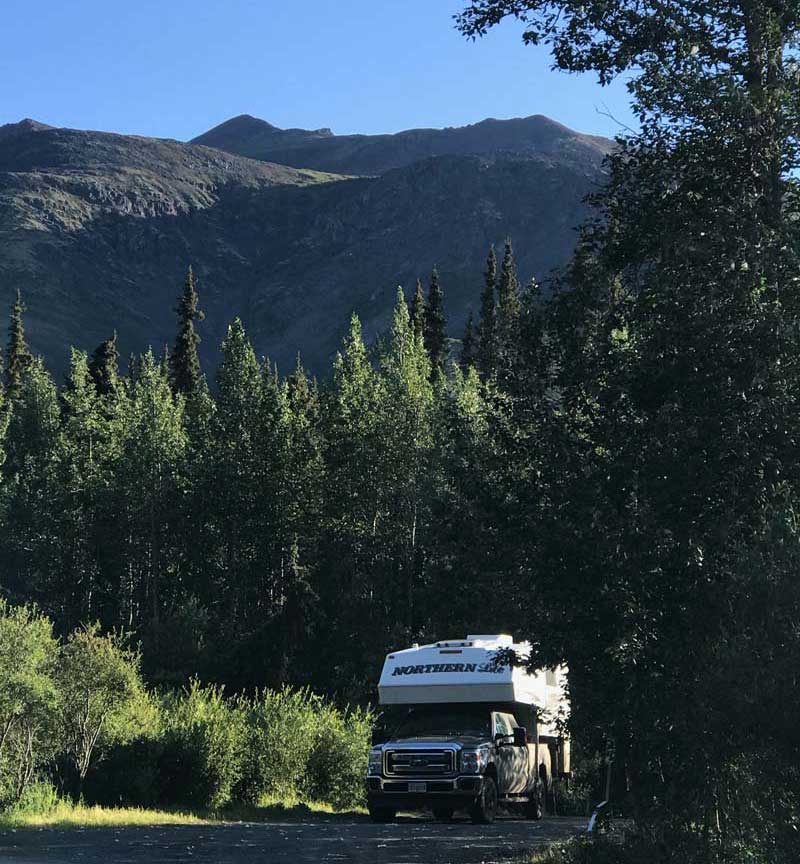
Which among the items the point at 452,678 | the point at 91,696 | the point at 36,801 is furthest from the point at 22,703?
the point at 452,678

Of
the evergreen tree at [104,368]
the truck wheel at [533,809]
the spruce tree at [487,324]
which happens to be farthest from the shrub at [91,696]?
the evergreen tree at [104,368]

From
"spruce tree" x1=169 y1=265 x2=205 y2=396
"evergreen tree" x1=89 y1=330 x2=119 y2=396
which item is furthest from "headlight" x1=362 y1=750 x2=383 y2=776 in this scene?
"spruce tree" x1=169 y1=265 x2=205 y2=396

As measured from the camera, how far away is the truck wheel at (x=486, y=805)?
25.1 m

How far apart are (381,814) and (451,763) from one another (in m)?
2.23

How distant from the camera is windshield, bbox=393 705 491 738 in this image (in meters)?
26.5

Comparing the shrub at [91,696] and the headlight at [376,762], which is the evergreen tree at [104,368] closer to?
the shrub at [91,696]

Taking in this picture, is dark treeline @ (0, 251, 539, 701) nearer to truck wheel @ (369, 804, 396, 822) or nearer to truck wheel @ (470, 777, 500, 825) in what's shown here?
truck wheel @ (369, 804, 396, 822)

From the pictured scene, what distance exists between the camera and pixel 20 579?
71.8 m

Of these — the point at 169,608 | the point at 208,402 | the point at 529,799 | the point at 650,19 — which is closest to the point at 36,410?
the point at 208,402

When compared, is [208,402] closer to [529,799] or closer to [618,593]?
[529,799]

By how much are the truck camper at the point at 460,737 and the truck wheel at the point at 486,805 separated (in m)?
0.02

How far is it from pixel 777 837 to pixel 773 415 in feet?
14.4

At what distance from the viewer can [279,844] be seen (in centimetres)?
1909

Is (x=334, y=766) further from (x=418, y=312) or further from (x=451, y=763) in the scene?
(x=418, y=312)
